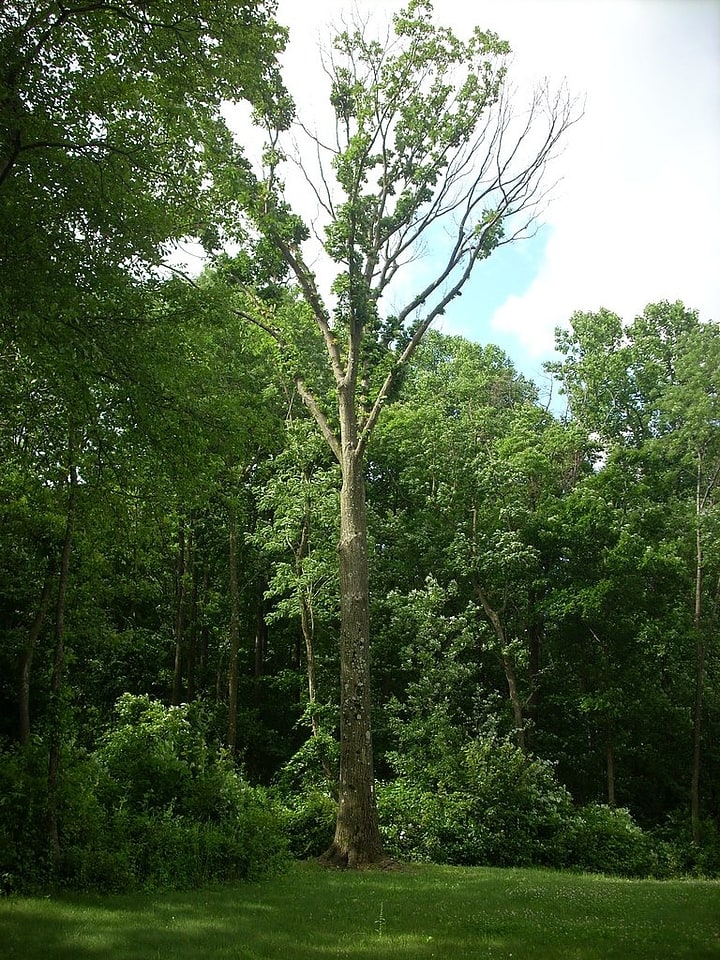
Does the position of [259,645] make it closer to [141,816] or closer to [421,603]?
[421,603]

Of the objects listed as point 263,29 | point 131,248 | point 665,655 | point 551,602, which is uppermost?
point 263,29

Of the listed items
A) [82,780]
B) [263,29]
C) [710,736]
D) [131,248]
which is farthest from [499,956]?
[710,736]

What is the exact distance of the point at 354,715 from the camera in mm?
11984

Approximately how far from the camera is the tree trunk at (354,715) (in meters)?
11.6

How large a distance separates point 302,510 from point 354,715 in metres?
7.13

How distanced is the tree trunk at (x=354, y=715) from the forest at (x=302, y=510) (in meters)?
0.06

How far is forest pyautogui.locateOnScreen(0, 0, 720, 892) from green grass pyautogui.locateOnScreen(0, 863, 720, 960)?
1244 millimetres

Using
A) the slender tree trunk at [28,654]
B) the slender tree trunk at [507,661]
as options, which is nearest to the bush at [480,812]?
the slender tree trunk at [507,661]

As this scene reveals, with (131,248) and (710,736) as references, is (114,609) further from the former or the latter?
(710,736)

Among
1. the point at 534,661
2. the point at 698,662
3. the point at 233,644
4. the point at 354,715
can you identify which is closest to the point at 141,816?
the point at 354,715

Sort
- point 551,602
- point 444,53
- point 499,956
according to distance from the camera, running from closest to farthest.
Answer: point 499,956 → point 444,53 → point 551,602

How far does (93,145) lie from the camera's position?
7.70 m

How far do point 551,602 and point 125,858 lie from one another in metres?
13.3

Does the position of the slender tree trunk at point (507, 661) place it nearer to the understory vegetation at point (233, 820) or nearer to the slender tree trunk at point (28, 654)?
the understory vegetation at point (233, 820)
